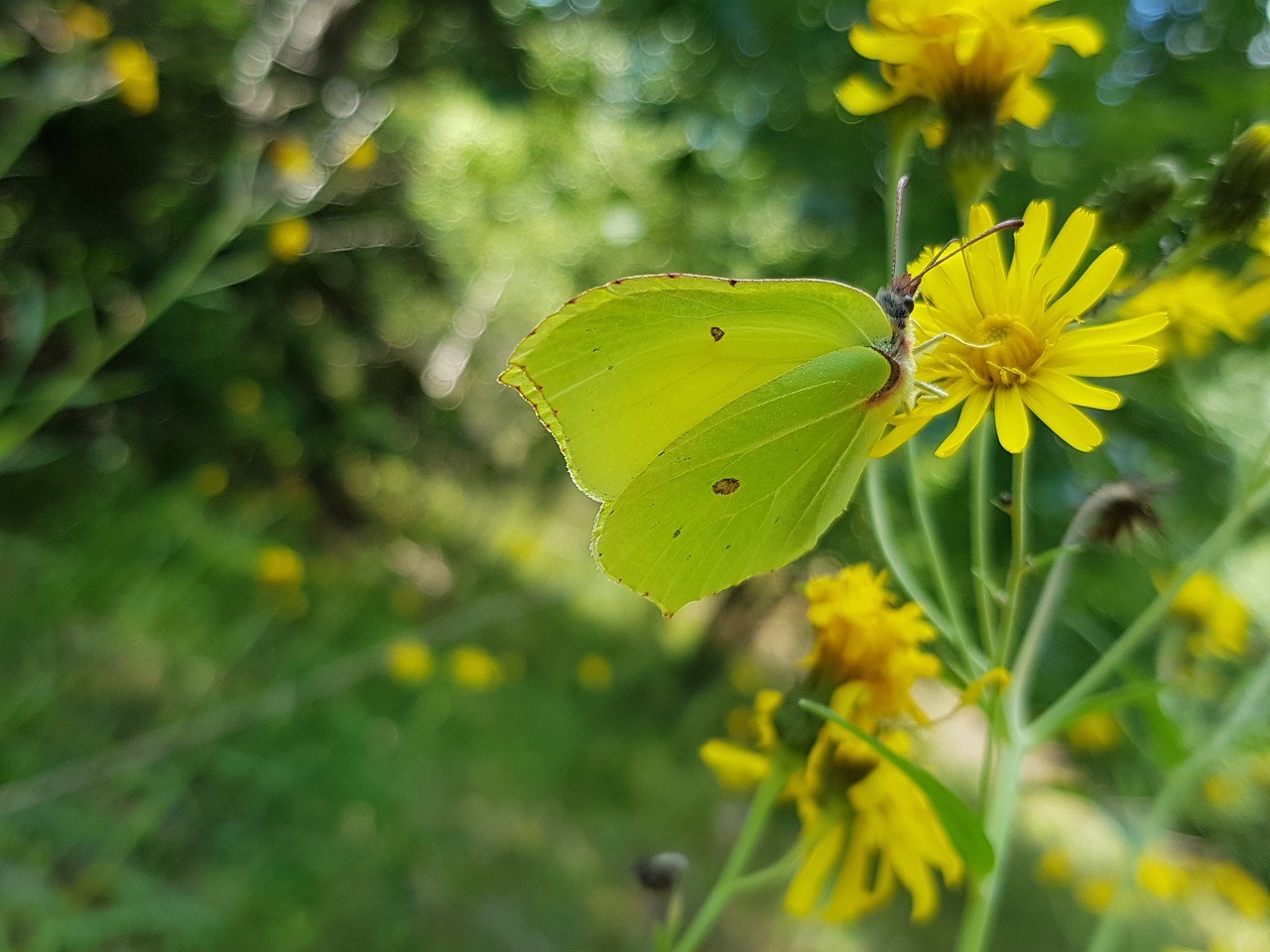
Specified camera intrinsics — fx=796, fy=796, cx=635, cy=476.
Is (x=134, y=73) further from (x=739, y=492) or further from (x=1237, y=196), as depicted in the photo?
(x=1237, y=196)

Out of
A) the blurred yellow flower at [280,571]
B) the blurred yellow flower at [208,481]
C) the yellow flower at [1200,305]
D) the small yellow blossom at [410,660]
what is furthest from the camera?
the blurred yellow flower at [208,481]

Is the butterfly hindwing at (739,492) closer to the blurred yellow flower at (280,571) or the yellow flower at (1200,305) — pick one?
the yellow flower at (1200,305)

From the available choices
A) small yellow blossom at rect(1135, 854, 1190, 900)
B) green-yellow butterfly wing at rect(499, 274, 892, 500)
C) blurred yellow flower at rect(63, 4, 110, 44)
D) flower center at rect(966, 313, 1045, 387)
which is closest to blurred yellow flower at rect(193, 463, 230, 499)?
blurred yellow flower at rect(63, 4, 110, 44)

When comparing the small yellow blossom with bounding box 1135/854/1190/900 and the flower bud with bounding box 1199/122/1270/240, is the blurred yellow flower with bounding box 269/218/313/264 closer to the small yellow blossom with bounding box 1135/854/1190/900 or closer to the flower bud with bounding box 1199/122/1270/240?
the flower bud with bounding box 1199/122/1270/240

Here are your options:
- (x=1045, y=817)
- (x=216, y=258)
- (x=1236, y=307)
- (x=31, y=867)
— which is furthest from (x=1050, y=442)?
(x=1045, y=817)

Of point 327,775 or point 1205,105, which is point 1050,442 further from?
point 327,775

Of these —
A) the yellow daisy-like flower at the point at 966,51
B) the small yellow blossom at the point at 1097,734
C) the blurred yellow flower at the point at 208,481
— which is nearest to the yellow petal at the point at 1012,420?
the yellow daisy-like flower at the point at 966,51
